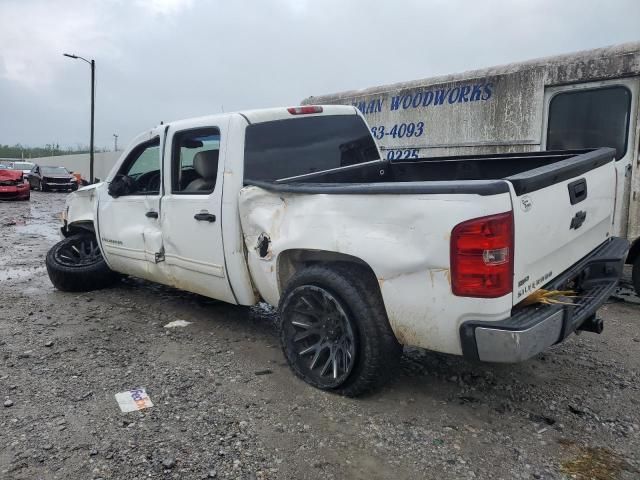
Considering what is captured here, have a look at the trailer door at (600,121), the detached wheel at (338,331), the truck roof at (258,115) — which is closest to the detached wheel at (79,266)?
the truck roof at (258,115)

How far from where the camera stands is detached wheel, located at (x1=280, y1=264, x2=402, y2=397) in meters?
3.15

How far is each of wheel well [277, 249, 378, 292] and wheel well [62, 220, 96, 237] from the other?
3.25m

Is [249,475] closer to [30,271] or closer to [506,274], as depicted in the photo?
[506,274]

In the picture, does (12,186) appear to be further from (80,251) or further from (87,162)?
(87,162)

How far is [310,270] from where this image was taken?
3445 millimetres

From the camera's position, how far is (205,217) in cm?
413

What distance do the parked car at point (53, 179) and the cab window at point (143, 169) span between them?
75.4ft

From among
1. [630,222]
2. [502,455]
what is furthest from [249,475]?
[630,222]

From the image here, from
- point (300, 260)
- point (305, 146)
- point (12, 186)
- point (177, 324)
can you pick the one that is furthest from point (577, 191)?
point (12, 186)

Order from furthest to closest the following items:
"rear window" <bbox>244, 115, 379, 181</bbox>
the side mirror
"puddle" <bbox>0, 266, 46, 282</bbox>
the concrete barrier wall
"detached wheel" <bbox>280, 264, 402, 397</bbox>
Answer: the concrete barrier wall, "puddle" <bbox>0, 266, 46, 282</bbox>, the side mirror, "rear window" <bbox>244, 115, 379, 181</bbox>, "detached wheel" <bbox>280, 264, 402, 397</bbox>

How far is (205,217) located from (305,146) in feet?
3.30

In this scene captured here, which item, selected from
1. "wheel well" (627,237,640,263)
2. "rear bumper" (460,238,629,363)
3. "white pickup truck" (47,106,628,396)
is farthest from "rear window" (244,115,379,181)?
"wheel well" (627,237,640,263)

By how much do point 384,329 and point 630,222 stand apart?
142 inches

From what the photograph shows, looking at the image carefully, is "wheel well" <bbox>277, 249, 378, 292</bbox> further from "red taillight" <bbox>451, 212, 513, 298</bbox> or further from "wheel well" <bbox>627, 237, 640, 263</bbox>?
"wheel well" <bbox>627, 237, 640, 263</bbox>
